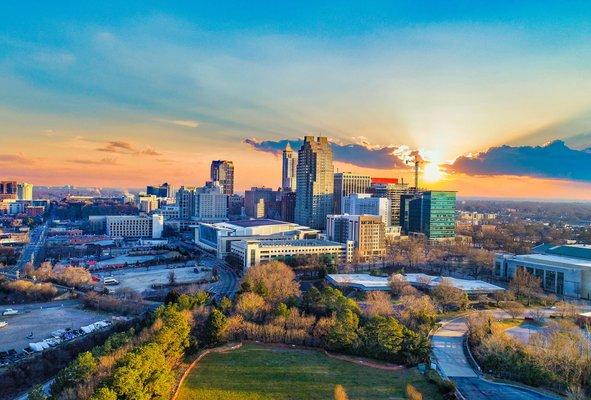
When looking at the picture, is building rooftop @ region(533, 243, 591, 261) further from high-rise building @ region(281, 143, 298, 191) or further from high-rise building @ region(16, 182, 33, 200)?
high-rise building @ region(16, 182, 33, 200)

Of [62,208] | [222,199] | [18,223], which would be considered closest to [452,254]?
[222,199]

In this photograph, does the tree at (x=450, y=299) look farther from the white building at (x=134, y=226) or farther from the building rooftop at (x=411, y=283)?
the white building at (x=134, y=226)

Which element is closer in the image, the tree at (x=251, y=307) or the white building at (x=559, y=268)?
the tree at (x=251, y=307)

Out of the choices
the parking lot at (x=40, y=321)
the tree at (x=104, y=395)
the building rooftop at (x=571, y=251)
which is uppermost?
the building rooftop at (x=571, y=251)

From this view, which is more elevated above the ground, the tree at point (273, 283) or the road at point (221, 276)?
the tree at point (273, 283)

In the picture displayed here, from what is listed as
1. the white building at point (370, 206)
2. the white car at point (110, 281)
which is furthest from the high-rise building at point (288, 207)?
the white car at point (110, 281)

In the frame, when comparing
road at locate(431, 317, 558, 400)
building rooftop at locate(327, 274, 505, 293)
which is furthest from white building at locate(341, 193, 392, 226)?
road at locate(431, 317, 558, 400)
